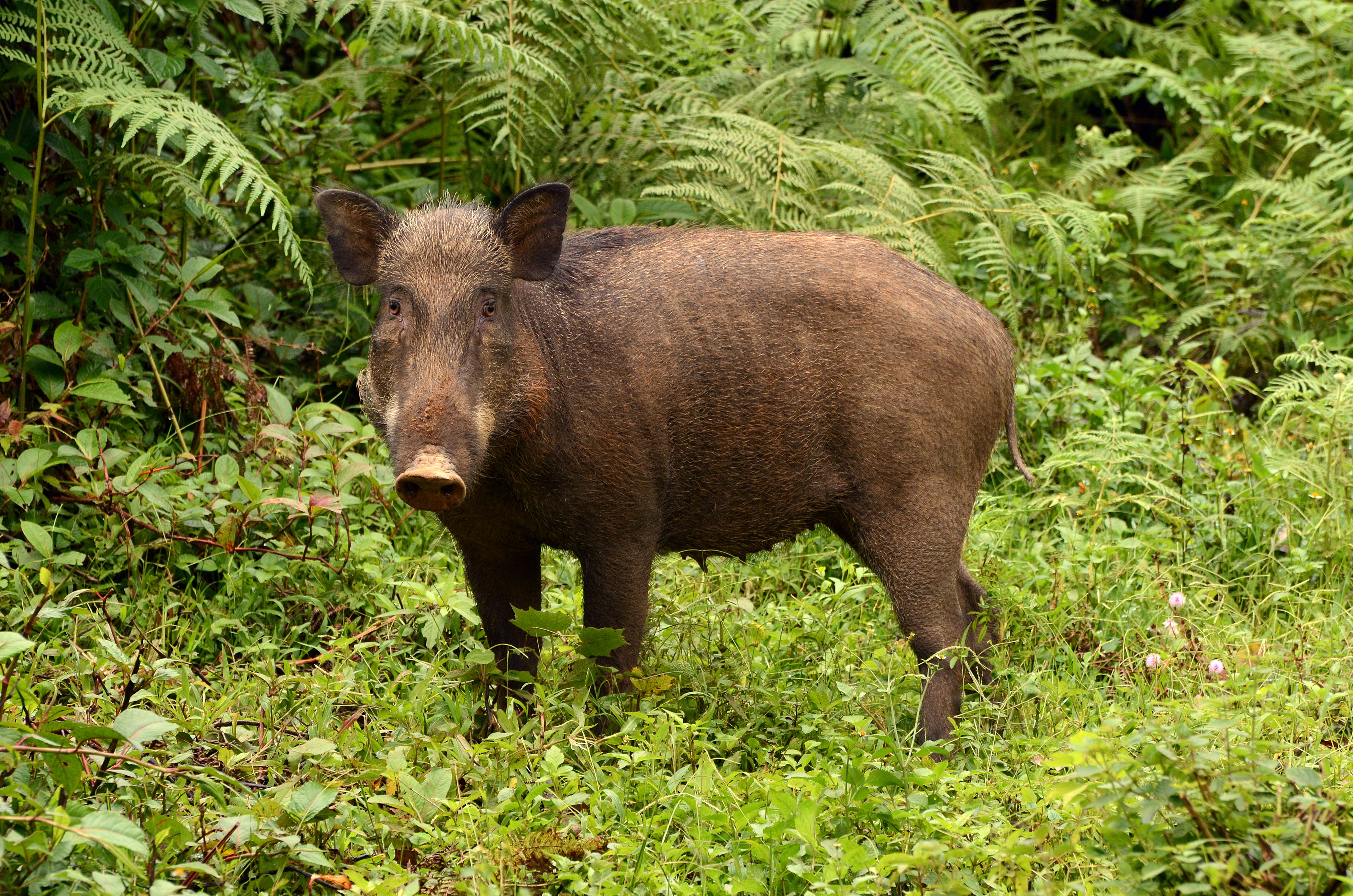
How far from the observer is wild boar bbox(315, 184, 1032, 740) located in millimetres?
3900

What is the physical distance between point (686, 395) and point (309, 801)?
170cm

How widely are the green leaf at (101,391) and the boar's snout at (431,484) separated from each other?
196 cm

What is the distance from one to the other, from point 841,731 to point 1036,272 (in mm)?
3449

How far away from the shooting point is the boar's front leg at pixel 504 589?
4254 mm

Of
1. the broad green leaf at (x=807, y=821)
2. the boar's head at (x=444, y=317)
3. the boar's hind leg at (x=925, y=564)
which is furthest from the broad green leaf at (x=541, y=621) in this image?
the boar's hind leg at (x=925, y=564)

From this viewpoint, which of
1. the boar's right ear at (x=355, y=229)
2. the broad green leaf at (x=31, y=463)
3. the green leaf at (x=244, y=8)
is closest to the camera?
the boar's right ear at (x=355, y=229)

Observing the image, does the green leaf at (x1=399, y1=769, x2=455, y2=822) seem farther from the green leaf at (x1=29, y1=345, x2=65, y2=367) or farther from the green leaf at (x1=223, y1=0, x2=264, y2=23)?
the green leaf at (x1=223, y1=0, x2=264, y2=23)

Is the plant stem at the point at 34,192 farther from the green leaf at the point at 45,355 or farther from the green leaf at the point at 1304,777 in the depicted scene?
the green leaf at the point at 1304,777

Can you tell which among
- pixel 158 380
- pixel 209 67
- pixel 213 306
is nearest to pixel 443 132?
pixel 209 67

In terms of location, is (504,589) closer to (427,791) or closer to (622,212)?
(427,791)

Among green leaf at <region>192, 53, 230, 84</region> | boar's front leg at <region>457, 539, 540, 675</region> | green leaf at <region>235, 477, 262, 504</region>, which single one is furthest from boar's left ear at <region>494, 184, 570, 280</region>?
green leaf at <region>192, 53, 230, 84</region>

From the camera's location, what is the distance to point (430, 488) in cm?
338

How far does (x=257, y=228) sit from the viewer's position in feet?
21.2

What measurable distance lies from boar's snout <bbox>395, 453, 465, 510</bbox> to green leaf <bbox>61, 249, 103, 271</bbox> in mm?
2309
